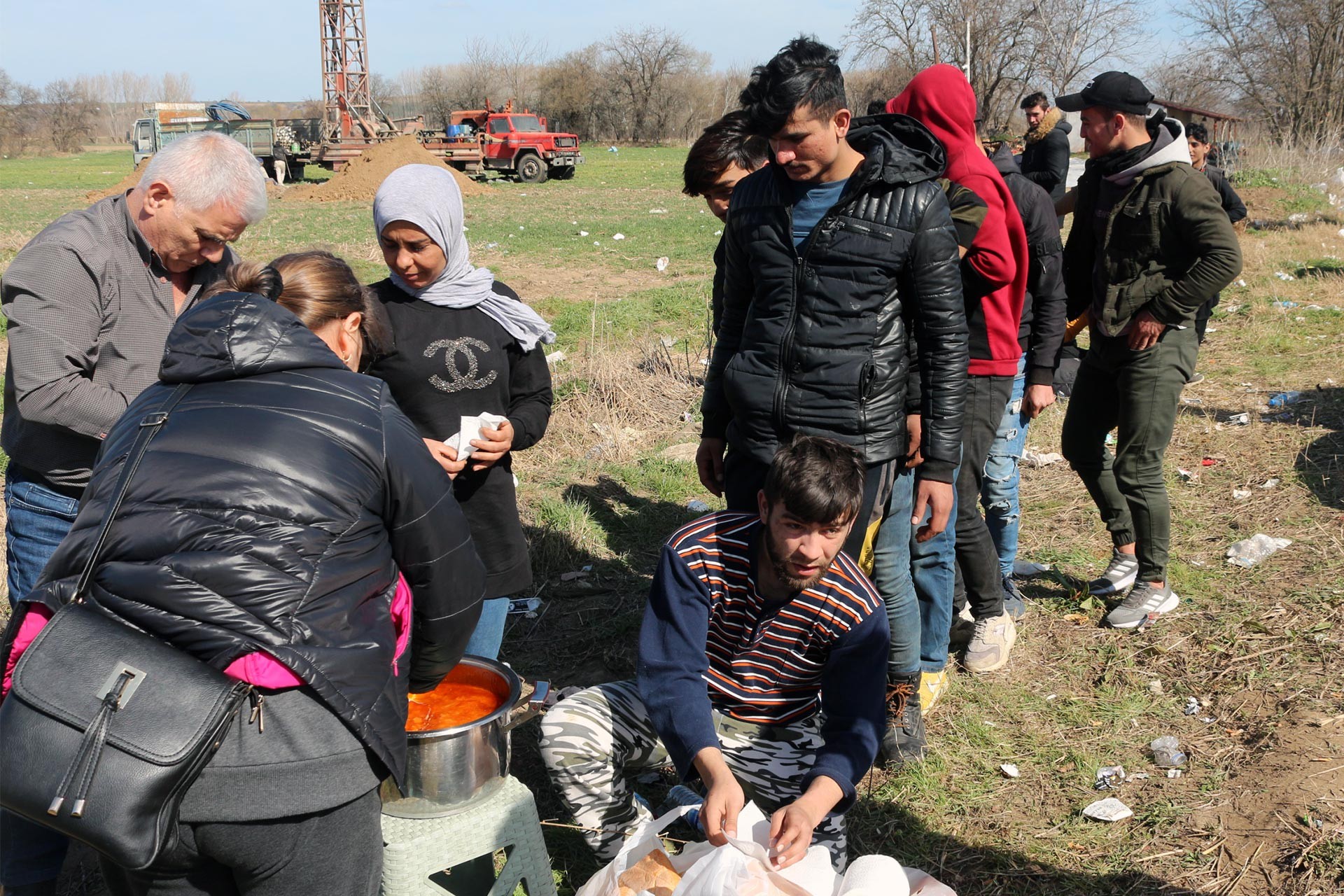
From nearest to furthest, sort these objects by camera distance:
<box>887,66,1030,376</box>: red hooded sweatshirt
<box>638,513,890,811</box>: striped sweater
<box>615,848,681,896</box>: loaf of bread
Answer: <box>615,848,681,896</box>: loaf of bread → <box>638,513,890,811</box>: striped sweater → <box>887,66,1030,376</box>: red hooded sweatshirt

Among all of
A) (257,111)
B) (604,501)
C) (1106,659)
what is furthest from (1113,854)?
(257,111)

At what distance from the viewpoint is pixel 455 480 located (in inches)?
115

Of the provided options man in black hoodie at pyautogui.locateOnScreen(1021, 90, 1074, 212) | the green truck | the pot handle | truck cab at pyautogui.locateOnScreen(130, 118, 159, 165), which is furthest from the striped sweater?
truck cab at pyautogui.locateOnScreen(130, 118, 159, 165)

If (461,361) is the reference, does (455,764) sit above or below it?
below

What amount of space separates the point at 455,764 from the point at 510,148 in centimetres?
3076

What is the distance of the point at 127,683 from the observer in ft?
4.88

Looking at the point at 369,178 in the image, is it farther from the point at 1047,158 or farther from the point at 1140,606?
the point at 1140,606

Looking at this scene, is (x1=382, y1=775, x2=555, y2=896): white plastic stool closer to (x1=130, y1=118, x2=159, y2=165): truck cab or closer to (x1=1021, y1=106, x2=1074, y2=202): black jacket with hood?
(x1=1021, y1=106, x2=1074, y2=202): black jacket with hood

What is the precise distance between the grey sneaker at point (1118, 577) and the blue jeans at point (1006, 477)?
392 millimetres

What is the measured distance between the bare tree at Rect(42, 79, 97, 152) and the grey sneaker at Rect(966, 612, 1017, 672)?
2697 inches

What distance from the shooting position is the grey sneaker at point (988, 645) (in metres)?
3.79

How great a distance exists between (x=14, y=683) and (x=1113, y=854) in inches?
106

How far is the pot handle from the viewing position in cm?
235

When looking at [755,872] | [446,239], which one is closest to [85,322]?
[446,239]
